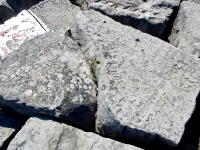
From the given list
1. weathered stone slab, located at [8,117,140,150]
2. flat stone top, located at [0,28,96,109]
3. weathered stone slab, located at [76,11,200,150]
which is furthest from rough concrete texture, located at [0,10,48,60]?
weathered stone slab, located at [8,117,140,150]

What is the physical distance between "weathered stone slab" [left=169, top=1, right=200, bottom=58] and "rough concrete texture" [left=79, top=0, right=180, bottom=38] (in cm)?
9

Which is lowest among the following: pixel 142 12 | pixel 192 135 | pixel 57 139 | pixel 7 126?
pixel 192 135

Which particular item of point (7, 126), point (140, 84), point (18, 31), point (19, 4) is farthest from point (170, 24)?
point (19, 4)

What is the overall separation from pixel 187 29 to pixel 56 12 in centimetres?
144

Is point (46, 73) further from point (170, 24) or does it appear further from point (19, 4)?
point (19, 4)

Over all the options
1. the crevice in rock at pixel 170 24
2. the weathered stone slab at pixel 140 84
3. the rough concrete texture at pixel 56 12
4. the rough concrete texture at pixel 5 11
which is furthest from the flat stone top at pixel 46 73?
the rough concrete texture at pixel 5 11

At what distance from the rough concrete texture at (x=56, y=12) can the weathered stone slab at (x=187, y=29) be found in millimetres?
1078

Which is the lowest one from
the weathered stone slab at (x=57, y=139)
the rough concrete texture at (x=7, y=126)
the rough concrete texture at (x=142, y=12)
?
the rough concrete texture at (x=7, y=126)

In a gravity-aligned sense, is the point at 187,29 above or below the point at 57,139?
above

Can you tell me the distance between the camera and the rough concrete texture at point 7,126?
205 cm

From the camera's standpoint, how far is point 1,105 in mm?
2135

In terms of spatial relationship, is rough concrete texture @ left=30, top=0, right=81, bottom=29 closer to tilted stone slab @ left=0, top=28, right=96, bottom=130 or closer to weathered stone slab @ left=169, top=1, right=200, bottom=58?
tilted stone slab @ left=0, top=28, right=96, bottom=130

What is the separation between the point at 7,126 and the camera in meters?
2.12

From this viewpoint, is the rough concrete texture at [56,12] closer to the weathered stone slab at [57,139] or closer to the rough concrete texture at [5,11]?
the rough concrete texture at [5,11]
